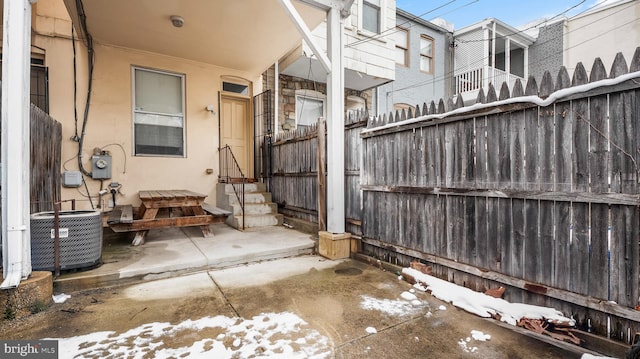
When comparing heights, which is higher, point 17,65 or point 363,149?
point 17,65

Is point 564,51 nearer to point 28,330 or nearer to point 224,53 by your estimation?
point 224,53

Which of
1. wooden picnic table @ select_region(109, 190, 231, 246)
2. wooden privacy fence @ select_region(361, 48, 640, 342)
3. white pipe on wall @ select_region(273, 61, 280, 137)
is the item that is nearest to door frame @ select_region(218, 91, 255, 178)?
white pipe on wall @ select_region(273, 61, 280, 137)

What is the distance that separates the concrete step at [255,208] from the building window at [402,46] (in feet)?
21.0

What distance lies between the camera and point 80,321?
2266 millimetres

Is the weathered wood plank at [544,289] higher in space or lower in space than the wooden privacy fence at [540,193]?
lower

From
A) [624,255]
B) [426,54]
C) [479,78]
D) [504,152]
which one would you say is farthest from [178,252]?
[479,78]

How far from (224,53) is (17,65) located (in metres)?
3.81

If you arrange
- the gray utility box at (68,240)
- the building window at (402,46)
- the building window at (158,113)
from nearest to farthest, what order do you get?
the gray utility box at (68,240)
the building window at (158,113)
the building window at (402,46)

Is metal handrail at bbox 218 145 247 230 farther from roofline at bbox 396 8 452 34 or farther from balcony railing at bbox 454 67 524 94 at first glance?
balcony railing at bbox 454 67 524 94

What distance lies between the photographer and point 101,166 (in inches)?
205

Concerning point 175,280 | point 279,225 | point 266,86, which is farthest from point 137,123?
point 175,280

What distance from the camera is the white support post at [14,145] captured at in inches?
93.4

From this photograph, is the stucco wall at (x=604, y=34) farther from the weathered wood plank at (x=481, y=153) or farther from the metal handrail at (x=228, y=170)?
the metal handrail at (x=228, y=170)

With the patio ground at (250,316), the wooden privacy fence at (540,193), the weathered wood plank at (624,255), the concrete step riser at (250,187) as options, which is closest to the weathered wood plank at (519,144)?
the wooden privacy fence at (540,193)
